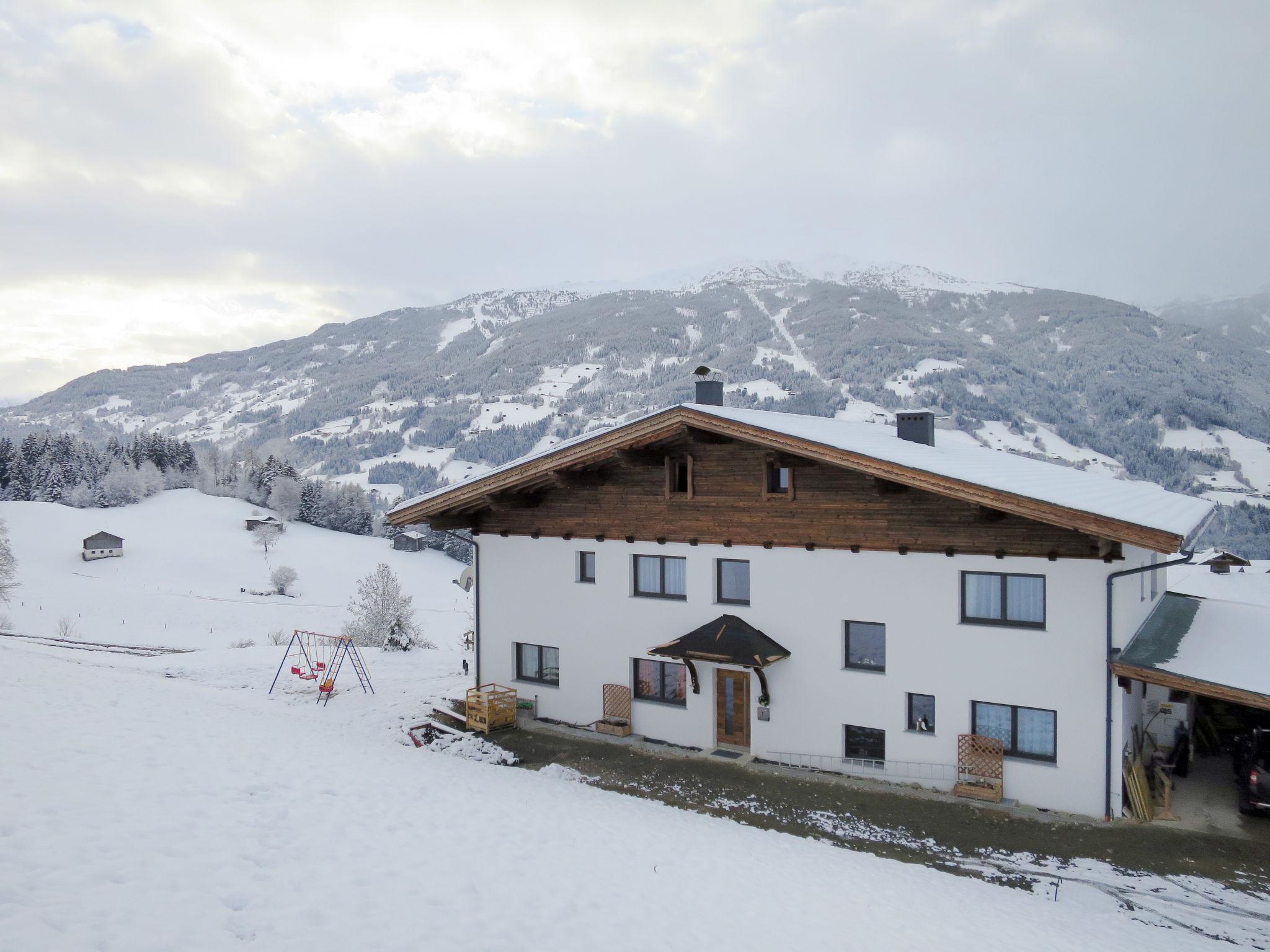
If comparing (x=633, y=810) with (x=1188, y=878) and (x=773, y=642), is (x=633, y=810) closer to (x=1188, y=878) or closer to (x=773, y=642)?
(x=773, y=642)

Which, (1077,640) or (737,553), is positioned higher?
(737,553)

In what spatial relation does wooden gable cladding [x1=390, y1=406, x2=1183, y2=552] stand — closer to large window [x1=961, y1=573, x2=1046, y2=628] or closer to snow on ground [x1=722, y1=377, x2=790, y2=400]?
large window [x1=961, y1=573, x2=1046, y2=628]

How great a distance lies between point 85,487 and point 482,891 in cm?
11668

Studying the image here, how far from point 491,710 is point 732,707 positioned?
5.82 meters

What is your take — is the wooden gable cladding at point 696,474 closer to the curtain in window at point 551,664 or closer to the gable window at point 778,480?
the gable window at point 778,480

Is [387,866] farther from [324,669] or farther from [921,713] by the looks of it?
[324,669]

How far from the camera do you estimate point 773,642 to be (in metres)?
16.5

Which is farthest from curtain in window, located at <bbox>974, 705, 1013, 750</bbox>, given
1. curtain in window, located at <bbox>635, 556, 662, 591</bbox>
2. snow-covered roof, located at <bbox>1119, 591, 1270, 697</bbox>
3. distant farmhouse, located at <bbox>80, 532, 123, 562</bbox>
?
distant farmhouse, located at <bbox>80, 532, 123, 562</bbox>

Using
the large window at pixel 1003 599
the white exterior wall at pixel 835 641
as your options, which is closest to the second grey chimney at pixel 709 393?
the white exterior wall at pixel 835 641

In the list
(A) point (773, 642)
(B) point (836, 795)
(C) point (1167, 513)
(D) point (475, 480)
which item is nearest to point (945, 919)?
(B) point (836, 795)

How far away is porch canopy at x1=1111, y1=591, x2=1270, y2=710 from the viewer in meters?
12.7

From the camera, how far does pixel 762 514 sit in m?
16.7

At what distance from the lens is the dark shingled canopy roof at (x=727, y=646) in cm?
1583

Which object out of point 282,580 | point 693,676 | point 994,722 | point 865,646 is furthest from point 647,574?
point 282,580
